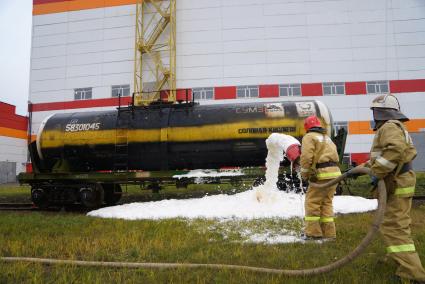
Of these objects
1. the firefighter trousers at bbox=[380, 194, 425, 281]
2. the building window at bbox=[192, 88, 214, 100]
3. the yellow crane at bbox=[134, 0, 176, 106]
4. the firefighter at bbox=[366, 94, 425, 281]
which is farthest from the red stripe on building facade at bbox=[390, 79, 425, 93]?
the firefighter trousers at bbox=[380, 194, 425, 281]

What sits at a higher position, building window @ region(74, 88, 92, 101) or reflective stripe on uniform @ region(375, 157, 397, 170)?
building window @ region(74, 88, 92, 101)

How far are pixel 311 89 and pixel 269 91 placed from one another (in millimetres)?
2881

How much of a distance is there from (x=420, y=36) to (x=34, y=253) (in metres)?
26.2

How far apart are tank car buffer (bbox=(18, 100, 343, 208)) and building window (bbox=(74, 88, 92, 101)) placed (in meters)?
15.4

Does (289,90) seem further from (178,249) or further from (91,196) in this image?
(178,249)

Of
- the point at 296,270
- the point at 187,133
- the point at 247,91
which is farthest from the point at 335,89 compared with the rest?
the point at 296,270

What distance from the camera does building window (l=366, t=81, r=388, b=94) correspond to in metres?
22.7

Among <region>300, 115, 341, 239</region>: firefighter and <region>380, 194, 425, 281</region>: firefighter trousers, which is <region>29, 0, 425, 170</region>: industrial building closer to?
<region>300, 115, 341, 239</region>: firefighter

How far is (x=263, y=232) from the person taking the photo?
568 centimetres

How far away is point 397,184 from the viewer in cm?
349

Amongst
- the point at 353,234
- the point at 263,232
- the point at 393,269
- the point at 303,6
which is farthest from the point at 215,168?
the point at 303,6

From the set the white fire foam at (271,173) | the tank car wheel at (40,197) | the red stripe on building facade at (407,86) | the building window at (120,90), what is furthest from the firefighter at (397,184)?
the building window at (120,90)

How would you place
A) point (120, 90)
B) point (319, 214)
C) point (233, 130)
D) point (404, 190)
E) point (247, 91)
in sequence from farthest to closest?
point (120, 90) → point (247, 91) → point (233, 130) → point (319, 214) → point (404, 190)

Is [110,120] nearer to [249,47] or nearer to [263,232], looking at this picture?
[263,232]
